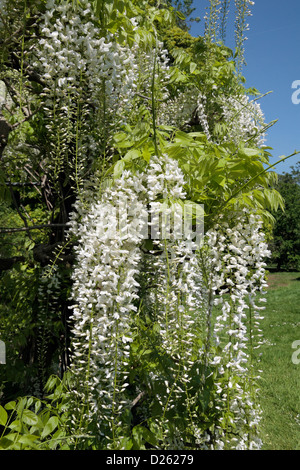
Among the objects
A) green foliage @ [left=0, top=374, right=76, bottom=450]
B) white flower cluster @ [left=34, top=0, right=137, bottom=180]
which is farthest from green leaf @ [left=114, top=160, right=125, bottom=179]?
green foliage @ [left=0, top=374, right=76, bottom=450]

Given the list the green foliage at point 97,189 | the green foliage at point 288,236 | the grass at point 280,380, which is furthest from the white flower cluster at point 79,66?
the green foliage at point 288,236

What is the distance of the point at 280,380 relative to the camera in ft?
15.7

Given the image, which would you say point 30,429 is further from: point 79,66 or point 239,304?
point 79,66

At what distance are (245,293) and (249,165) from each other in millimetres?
579

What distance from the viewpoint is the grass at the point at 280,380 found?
11.1 feet

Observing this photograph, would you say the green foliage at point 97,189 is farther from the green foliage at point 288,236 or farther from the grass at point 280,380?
the green foliage at point 288,236

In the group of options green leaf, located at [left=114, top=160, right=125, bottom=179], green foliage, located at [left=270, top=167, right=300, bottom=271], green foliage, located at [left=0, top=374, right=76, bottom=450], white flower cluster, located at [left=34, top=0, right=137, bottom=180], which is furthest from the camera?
green foliage, located at [left=270, top=167, right=300, bottom=271]

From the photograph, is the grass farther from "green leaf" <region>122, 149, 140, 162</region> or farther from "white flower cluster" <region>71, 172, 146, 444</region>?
"green leaf" <region>122, 149, 140, 162</region>

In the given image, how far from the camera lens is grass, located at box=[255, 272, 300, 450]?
339 cm

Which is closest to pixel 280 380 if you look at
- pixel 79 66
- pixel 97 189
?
pixel 97 189
